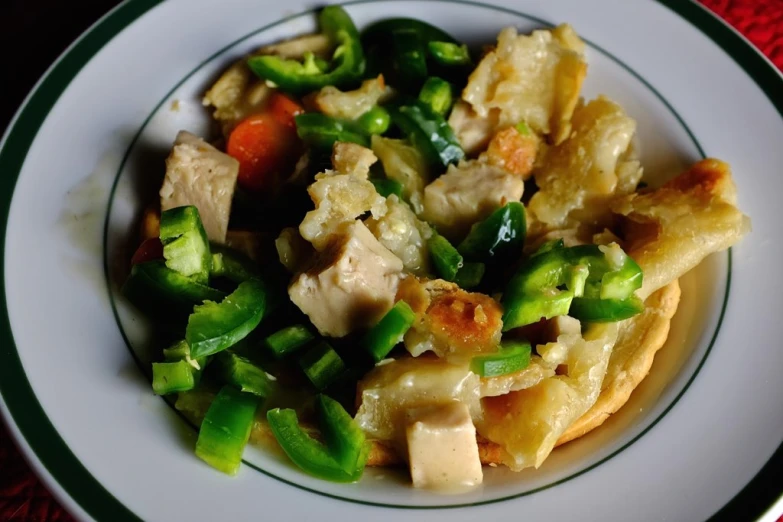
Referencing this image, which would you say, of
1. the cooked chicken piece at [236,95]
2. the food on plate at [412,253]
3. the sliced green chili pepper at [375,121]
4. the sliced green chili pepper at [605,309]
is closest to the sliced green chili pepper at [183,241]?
the food on plate at [412,253]

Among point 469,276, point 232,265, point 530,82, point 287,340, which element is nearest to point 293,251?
point 232,265

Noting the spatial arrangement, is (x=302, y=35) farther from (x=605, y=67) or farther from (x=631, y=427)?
(x=631, y=427)

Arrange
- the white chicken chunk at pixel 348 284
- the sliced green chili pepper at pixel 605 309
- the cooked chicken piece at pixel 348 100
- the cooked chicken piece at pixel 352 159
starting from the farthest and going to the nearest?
the cooked chicken piece at pixel 348 100 < the cooked chicken piece at pixel 352 159 < the sliced green chili pepper at pixel 605 309 < the white chicken chunk at pixel 348 284

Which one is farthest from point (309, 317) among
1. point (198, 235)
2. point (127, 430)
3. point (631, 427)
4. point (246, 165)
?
point (631, 427)

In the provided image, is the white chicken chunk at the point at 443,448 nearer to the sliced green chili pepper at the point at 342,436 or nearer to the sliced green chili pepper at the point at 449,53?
the sliced green chili pepper at the point at 342,436

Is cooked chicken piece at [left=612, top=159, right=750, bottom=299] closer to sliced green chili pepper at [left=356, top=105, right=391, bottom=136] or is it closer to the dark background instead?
sliced green chili pepper at [left=356, top=105, right=391, bottom=136]

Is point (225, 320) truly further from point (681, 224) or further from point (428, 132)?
point (681, 224)

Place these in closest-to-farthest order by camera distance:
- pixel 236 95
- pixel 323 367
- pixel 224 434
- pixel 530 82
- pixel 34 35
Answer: pixel 224 434
pixel 323 367
pixel 236 95
pixel 530 82
pixel 34 35
